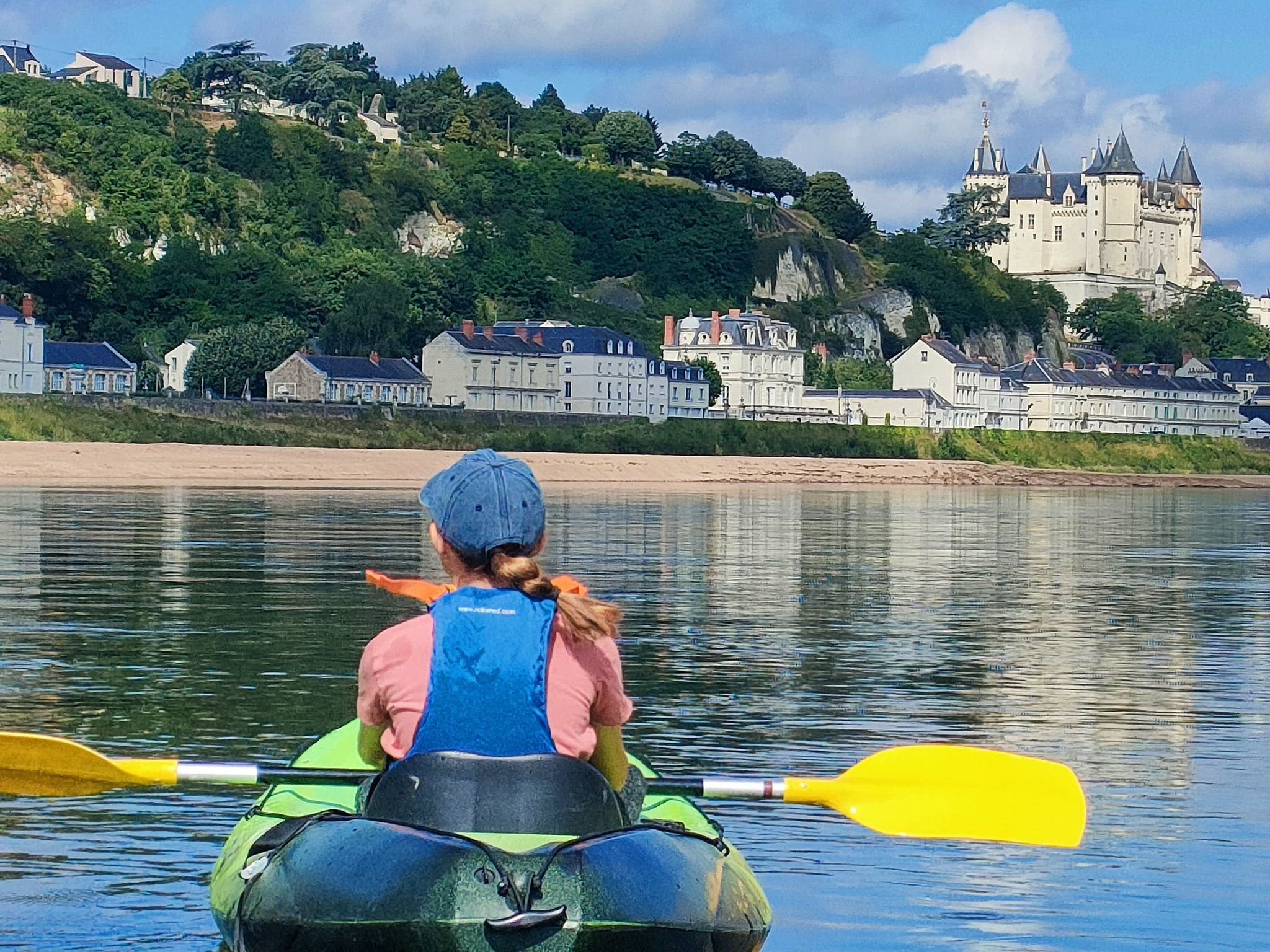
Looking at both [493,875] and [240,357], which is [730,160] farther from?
[493,875]

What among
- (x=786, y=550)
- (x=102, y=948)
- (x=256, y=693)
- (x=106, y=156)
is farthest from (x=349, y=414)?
(x=102, y=948)

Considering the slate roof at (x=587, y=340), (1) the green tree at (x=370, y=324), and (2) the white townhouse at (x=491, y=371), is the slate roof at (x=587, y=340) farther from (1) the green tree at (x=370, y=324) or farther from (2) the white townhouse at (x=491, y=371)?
(1) the green tree at (x=370, y=324)

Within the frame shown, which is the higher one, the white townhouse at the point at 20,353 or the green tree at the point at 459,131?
the green tree at the point at 459,131

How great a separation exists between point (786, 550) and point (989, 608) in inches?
420

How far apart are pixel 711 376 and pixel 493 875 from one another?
106 meters

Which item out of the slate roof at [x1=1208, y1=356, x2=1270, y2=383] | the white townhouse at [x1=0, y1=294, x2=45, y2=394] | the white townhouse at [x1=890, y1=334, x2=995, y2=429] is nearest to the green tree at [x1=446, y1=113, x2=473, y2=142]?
the white townhouse at [x1=890, y1=334, x2=995, y2=429]

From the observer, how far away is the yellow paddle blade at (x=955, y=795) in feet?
25.1

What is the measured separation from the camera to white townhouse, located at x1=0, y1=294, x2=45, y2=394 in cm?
8194

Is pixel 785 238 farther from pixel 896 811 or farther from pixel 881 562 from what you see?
pixel 896 811

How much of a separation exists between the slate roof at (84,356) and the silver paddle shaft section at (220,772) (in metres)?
79.9

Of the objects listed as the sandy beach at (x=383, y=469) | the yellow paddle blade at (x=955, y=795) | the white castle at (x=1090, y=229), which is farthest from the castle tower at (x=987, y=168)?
the yellow paddle blade at (x=955, y=795)

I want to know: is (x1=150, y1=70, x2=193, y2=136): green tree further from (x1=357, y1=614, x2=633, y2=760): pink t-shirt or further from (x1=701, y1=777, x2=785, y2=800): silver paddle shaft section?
(x1=357, y1=614, x2=633, y2=760): pink t-shirt

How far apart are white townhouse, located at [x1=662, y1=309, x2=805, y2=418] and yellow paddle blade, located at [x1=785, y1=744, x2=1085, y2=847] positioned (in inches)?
4097

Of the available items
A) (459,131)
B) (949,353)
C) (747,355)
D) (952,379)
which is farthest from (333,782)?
(459,131)
